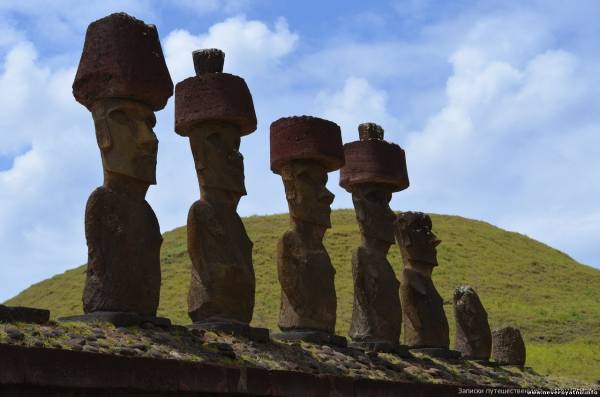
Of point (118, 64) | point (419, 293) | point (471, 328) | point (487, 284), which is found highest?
point (487, 284)

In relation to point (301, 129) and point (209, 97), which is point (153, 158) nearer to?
point (209, 97)

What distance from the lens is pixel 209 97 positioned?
1080 centimetres

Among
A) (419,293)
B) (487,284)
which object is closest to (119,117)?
(419,293)

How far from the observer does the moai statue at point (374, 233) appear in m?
12.9

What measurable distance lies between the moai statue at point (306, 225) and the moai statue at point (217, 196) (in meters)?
1.02

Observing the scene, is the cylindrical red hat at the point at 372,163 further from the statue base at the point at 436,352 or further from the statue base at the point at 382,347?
the statue base at the point at 382,347

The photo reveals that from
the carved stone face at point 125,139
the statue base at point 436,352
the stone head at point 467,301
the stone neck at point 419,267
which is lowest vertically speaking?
the statue base at point 436,352

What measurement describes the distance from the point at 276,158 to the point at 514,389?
3.90m

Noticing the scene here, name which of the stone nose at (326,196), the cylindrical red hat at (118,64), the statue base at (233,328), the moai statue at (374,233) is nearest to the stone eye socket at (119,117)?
the cylindrical red hat at (118,64)

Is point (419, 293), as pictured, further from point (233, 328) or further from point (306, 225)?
point (233, 328)

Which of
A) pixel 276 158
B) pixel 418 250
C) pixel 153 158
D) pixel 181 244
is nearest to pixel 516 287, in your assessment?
pixel 181 244

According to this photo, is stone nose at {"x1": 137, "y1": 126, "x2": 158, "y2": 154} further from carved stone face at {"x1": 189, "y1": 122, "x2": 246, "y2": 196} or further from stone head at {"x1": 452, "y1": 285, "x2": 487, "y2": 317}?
stone head at {"x1": 452, "y1": 285, "x2": 487, "y2": 317}

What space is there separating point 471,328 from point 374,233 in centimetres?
361

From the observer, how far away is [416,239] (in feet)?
48.2
